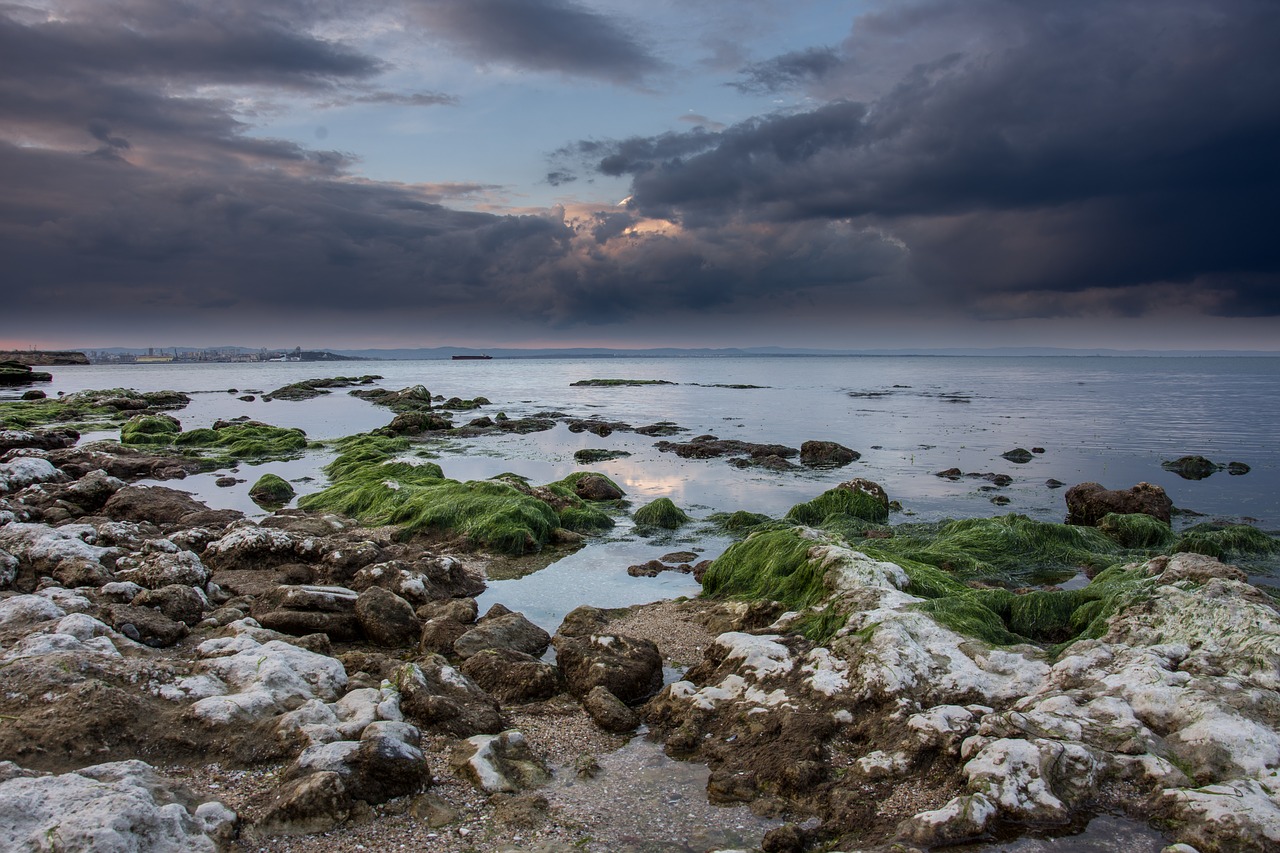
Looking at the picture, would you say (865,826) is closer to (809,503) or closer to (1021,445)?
(809,503)

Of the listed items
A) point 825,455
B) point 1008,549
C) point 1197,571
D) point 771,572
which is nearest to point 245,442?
point 825,455

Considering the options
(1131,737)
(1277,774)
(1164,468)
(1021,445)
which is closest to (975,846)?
(1131,737)

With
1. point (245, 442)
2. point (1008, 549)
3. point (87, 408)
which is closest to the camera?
point (1008, 549)

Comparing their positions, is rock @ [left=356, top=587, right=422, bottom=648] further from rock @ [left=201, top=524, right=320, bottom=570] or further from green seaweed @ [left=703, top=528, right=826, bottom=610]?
green seaweed @ [left=703, top=528, right=826, bottom=610]

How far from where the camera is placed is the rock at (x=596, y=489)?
1518 centimetres

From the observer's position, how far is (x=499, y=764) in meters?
4.76

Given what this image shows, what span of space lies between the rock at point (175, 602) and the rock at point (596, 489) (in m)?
8.67

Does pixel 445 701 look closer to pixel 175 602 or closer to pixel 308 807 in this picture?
pixel 308 807

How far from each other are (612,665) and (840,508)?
8741 millimetres

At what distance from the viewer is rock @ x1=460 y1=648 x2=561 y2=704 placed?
6.08 metres

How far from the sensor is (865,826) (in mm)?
4141

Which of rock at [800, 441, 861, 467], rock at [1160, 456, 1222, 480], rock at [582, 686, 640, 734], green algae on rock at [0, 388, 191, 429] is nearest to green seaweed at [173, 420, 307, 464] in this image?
green algae on rock at [0, 388, 191, 429]

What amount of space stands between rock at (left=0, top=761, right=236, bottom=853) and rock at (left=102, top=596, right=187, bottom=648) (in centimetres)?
265

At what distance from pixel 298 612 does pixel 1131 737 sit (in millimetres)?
7137
